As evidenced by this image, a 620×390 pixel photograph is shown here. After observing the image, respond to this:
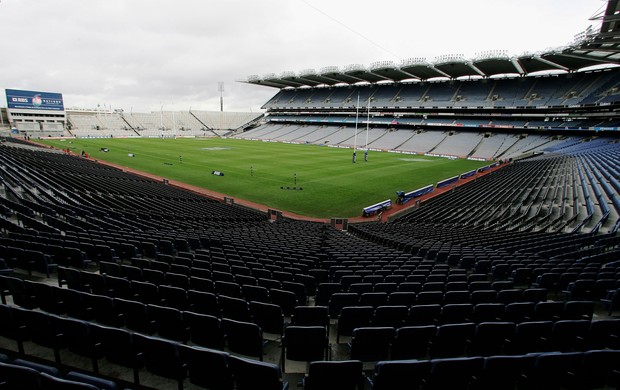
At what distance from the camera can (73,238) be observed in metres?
9.24

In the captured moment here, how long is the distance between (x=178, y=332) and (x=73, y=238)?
6605mm

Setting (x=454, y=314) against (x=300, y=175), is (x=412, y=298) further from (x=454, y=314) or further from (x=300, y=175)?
(x=300, y=175)

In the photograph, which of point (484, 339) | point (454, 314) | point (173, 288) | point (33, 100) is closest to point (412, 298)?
point (454, 314)

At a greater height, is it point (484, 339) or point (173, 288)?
point (173, 288)

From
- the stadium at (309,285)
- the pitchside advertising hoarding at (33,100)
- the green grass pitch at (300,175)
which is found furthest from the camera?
the pitchside advertising hoarding at (33,100)

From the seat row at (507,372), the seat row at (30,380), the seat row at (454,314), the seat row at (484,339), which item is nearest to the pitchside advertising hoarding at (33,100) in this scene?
the seat row at (30,380)

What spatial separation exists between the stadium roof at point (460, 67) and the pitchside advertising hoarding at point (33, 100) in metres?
55.3

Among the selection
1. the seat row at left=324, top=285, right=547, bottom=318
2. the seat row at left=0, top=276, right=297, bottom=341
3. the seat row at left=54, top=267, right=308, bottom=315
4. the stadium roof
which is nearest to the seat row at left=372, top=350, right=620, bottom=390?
the seat row at left=324, top=285, right=547, bottom=318

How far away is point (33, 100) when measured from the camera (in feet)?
290

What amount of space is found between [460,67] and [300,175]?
1946 inches

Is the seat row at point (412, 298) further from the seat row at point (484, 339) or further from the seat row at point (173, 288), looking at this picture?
the seat row at point (484, 339)

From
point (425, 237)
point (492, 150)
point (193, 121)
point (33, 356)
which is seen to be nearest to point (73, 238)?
point (33, 356)

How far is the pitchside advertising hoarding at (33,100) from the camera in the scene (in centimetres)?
8550

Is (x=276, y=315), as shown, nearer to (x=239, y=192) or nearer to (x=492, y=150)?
(x=239, y=192)
